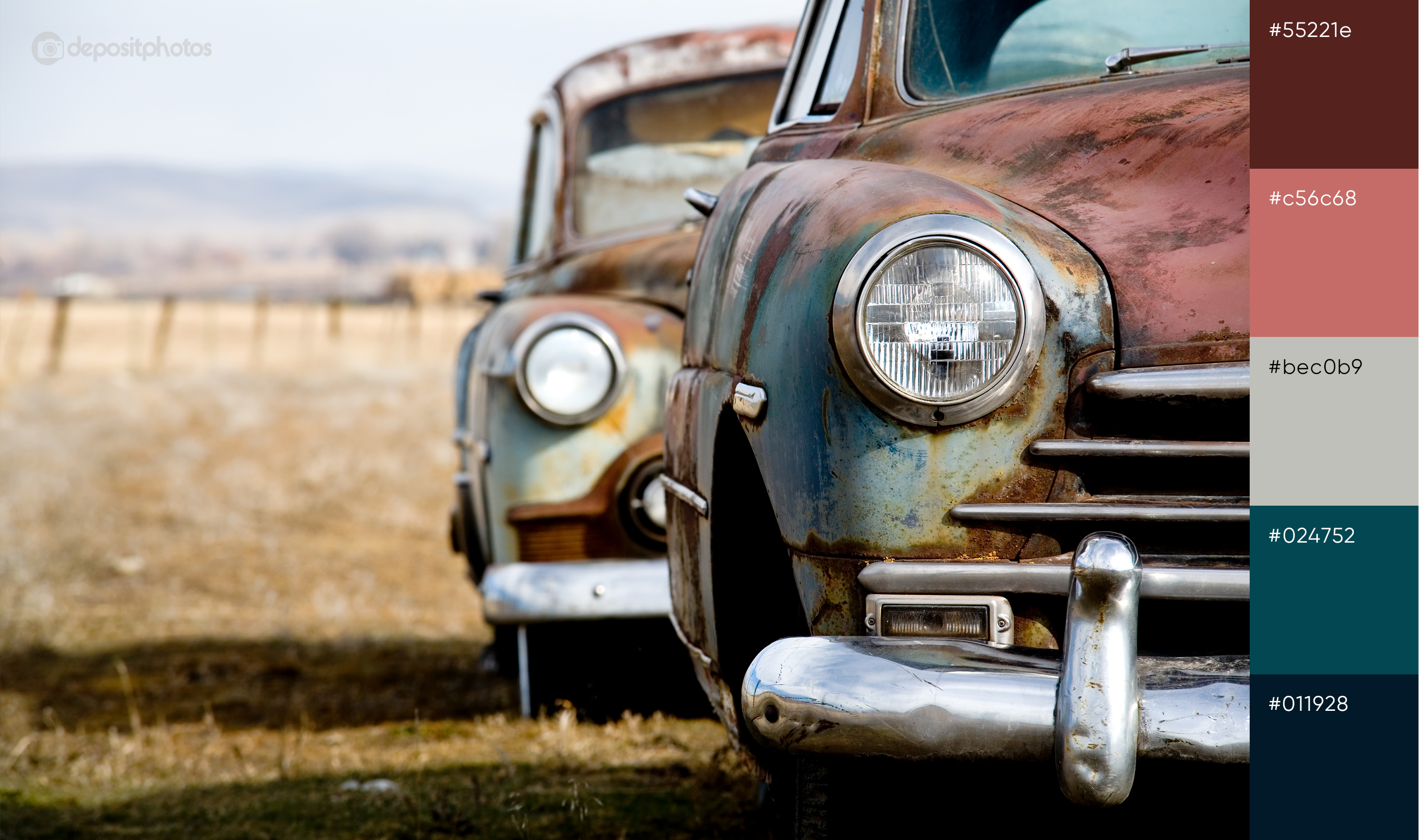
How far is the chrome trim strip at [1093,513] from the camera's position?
1824 millimetres

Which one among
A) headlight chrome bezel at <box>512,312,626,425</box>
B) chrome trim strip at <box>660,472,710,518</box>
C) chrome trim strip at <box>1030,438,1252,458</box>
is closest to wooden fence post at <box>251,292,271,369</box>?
headlight chrome bezel at <box>512,312,626,425</box>

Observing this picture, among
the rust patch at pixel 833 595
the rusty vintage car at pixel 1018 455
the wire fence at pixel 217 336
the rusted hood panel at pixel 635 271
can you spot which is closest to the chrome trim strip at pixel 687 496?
the rusty vintage car at pixel 1018 455

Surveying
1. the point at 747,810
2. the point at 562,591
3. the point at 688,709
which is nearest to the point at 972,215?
the point at 747,810

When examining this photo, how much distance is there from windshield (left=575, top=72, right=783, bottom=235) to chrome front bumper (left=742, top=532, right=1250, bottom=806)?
3281 mm

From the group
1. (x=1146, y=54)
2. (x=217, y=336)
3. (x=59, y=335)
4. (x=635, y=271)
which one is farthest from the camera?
(x=217, y=336)

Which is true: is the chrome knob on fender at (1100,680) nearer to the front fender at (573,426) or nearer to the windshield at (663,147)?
the front fender at (573,426)

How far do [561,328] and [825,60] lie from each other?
1.27 meters

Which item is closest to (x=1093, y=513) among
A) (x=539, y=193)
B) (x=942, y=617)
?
(x=942, y=617)

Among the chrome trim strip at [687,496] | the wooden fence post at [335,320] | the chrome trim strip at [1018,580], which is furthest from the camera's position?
the wooden fence post at [335,320]

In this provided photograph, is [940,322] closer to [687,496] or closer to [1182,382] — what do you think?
[1182,382]

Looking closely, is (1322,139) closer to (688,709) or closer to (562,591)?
(562,591)

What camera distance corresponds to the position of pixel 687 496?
2.69 m

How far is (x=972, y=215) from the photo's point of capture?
6.30 ft

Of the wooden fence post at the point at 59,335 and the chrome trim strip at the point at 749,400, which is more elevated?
the chrome trim strip at the point at 749,400
